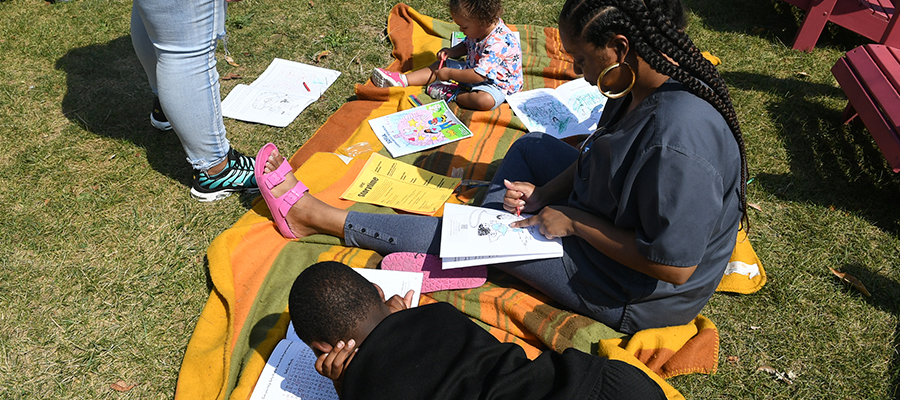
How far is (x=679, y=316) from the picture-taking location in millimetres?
2480

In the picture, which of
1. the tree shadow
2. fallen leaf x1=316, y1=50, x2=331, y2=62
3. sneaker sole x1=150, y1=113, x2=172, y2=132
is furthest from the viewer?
fallen leaf x1=316, y1=50, x2=331, y2=62

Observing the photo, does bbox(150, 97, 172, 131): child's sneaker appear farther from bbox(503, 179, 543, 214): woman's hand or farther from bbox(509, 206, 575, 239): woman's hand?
bbox(509, 206, 575, 239): woman's hand

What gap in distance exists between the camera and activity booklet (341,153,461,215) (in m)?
3.28

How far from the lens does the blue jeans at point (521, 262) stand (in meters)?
2.48

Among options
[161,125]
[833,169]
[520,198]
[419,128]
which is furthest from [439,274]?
[833,169]

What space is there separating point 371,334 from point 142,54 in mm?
2564

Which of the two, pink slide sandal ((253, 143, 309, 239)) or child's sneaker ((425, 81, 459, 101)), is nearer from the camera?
pink slide sandal ((253, 143, 309, 239))

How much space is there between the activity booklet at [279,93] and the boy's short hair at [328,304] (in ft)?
7.39

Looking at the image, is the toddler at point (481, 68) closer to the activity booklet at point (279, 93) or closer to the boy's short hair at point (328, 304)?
the activity booklet at point (279, 93)

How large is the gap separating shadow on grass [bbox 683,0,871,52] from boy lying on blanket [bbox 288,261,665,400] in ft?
15.9

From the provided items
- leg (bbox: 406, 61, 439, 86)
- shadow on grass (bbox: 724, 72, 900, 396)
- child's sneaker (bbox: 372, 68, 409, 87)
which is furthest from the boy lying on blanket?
leg (bbox: 406, 61, 439, 86)

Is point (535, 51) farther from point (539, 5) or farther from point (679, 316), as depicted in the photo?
point (679, 316)

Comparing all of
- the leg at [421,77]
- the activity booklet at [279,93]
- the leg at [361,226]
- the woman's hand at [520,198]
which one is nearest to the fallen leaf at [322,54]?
the activity booklet at [279,93]

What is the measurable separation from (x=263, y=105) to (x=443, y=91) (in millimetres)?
1441
